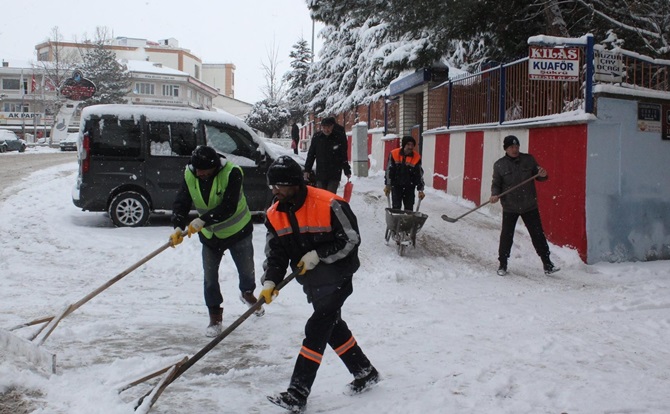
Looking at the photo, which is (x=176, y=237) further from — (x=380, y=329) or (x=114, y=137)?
(x=114, y=137)

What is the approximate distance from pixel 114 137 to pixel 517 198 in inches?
239

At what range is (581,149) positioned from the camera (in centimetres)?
866

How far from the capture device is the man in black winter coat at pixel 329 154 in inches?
353

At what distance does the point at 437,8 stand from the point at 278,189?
27.7ft

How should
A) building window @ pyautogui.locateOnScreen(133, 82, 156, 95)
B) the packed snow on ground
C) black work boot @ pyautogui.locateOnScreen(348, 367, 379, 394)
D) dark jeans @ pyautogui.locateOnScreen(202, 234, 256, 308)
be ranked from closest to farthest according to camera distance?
the packed snow on ground < black work boot @ pyautogui.locateOnScreen(348, 367, 379, 394) < dark jeans @ pyautogui.locateOnScreen(202, 234, 256, 308) < building window @ pyautogui.locateOnScreen(133, 82, 156, 95)

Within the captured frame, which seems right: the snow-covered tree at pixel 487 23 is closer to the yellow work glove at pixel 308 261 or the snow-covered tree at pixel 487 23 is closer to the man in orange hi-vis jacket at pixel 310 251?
the man in orange hi-vis jacket at pixel 310 251

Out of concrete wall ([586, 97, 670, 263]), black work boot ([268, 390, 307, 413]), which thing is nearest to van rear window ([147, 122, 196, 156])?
concrete wall ([586, 97, 670, 263])

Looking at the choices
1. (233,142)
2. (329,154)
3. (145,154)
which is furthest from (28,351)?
(233,142)

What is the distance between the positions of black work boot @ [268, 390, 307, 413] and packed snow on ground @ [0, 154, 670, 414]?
121 millimetres

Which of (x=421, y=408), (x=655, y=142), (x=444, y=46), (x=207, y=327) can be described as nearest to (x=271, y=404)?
(x=421, y=408)

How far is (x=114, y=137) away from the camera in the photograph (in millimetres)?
9758

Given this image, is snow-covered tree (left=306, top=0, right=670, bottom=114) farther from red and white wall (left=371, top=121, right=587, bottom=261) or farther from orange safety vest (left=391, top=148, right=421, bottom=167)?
orange safety vest (left=391, top=148, right=421, bottom=167)

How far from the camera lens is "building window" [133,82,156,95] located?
7350cm

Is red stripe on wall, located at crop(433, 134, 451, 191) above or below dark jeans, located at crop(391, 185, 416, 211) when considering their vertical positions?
above
